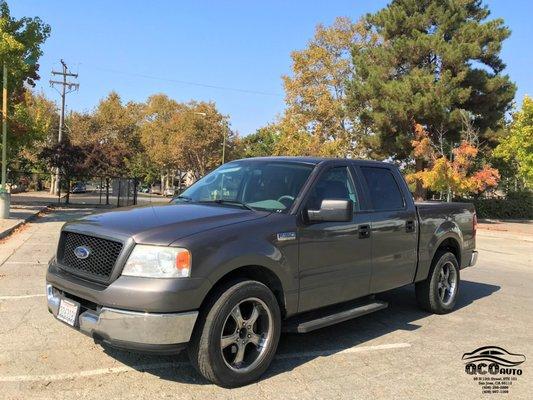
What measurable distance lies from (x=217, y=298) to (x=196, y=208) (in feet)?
3.26

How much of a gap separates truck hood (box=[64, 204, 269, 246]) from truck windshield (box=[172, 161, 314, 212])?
25 cm

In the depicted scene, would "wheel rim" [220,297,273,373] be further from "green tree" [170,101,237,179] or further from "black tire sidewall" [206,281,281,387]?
"green tree" [170,101,237,179]

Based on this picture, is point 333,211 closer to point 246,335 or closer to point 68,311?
point 246,335

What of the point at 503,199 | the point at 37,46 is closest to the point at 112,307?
the point at 37,46

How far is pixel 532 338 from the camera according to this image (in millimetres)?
5988

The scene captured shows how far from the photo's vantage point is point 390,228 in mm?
5727

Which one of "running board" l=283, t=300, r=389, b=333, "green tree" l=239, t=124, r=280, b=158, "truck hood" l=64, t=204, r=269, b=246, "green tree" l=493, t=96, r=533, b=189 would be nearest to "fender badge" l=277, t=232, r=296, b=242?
"truck hood" l=64, t=204, r=269, b=246

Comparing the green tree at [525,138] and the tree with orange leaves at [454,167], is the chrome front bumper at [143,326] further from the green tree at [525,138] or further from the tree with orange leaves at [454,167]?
the green tree at [525,138]

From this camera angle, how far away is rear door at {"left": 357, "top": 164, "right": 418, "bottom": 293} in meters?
5.57

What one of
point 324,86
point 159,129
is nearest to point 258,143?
point 159,129

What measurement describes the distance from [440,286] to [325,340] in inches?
83.6

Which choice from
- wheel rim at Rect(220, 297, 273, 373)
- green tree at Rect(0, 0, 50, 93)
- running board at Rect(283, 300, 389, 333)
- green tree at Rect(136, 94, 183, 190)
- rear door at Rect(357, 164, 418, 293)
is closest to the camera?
wheel rim at Rect(220, 297, 273, 373)

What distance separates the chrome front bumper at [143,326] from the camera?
3.79 m

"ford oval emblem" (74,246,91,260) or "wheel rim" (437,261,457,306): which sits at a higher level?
"ford oval emblem" (74,246,91,260)
